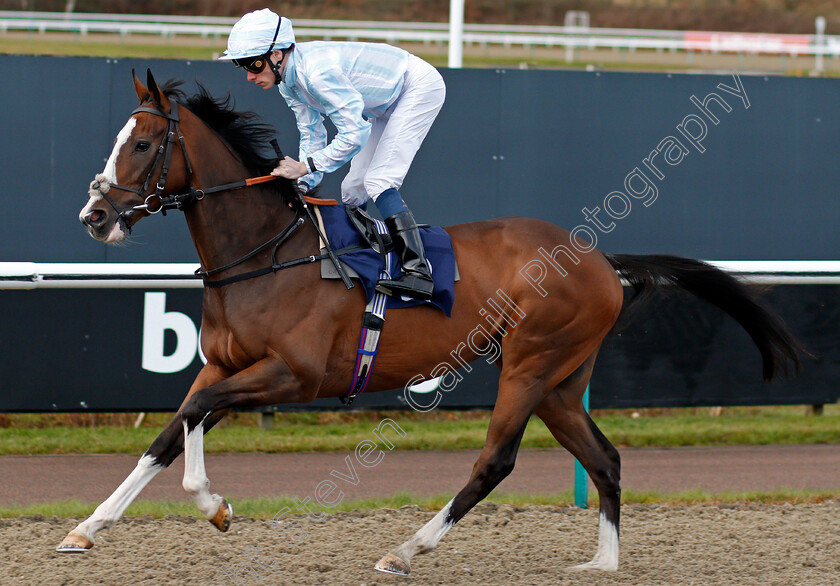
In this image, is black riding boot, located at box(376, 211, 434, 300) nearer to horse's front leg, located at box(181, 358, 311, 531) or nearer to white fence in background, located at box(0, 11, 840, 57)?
horse's front leg, located at box(181, 358, 311, 531)

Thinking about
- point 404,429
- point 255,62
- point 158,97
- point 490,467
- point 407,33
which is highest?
point 407,33

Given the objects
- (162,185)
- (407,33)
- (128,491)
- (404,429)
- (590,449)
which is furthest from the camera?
(407,33)

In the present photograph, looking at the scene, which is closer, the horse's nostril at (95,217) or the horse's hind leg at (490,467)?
the horse's nostril at (95,217)

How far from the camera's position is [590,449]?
433 cm

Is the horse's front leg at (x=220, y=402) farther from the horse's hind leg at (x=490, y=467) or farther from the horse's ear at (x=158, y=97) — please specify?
the horse's ear at (x=158, y=97)

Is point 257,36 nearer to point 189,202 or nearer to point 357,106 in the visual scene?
point 357,106

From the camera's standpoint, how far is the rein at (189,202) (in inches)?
Result: 146

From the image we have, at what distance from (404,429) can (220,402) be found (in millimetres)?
3222

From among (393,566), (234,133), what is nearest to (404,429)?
(393,566)

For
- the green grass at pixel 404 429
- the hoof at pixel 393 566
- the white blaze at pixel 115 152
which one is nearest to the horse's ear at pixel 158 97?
the white blaze at pixel 115 152

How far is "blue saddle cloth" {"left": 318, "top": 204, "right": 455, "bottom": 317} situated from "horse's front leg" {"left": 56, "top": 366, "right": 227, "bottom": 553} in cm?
76

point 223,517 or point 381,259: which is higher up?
point 381,259

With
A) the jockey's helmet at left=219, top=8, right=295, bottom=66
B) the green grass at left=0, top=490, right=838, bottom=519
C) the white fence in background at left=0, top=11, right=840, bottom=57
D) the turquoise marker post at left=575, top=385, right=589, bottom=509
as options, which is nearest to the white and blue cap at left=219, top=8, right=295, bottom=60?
the jockey's helmet at left=219, top=8, right=295, bottom=66

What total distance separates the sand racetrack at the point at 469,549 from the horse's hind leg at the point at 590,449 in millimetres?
115
